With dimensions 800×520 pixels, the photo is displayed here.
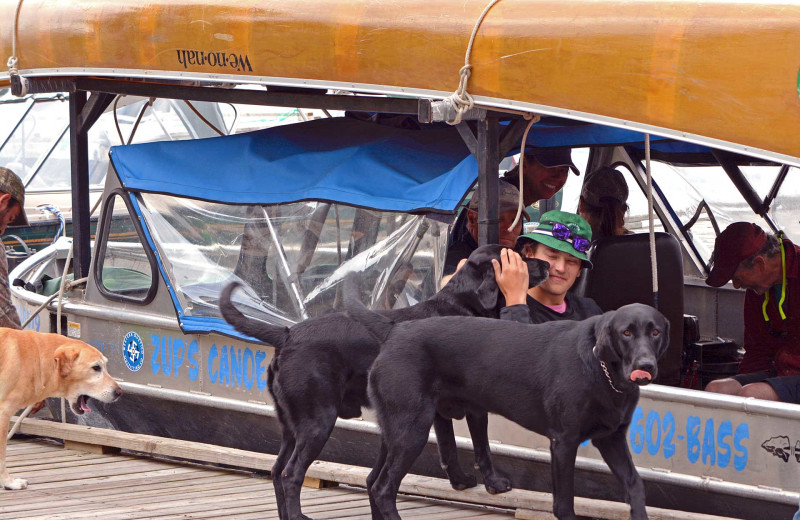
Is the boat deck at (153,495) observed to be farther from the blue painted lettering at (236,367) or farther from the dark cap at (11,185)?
the dark cap at (11,185)

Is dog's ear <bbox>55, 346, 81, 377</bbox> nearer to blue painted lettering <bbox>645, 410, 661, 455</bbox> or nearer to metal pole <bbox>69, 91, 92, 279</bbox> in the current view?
metal pole <bbox>69, 91, 92, 279</bbox>

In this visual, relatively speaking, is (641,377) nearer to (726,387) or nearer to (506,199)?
(726,387)

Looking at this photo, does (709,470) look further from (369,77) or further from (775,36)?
(369,77)

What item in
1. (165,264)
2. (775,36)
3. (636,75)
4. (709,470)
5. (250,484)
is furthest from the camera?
(165,264)

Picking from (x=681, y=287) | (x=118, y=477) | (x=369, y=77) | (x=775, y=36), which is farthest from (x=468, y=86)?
(x=118, y=477)

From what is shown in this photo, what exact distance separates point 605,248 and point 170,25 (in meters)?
2.40

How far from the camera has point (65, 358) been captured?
604 cm

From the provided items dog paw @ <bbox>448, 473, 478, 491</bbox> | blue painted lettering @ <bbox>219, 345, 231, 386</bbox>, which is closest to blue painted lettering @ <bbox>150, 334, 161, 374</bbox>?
blue painted lettering @ <bbox>219, 345, 231, 386</bbox>

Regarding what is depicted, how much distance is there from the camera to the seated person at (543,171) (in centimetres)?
702

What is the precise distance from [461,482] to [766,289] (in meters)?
1.78

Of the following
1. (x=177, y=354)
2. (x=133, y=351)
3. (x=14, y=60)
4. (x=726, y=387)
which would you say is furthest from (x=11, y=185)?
(x=726, y=387)

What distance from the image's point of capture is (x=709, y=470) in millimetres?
4859

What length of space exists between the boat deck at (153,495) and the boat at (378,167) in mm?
301

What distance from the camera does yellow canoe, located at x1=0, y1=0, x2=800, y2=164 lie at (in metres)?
4.21
